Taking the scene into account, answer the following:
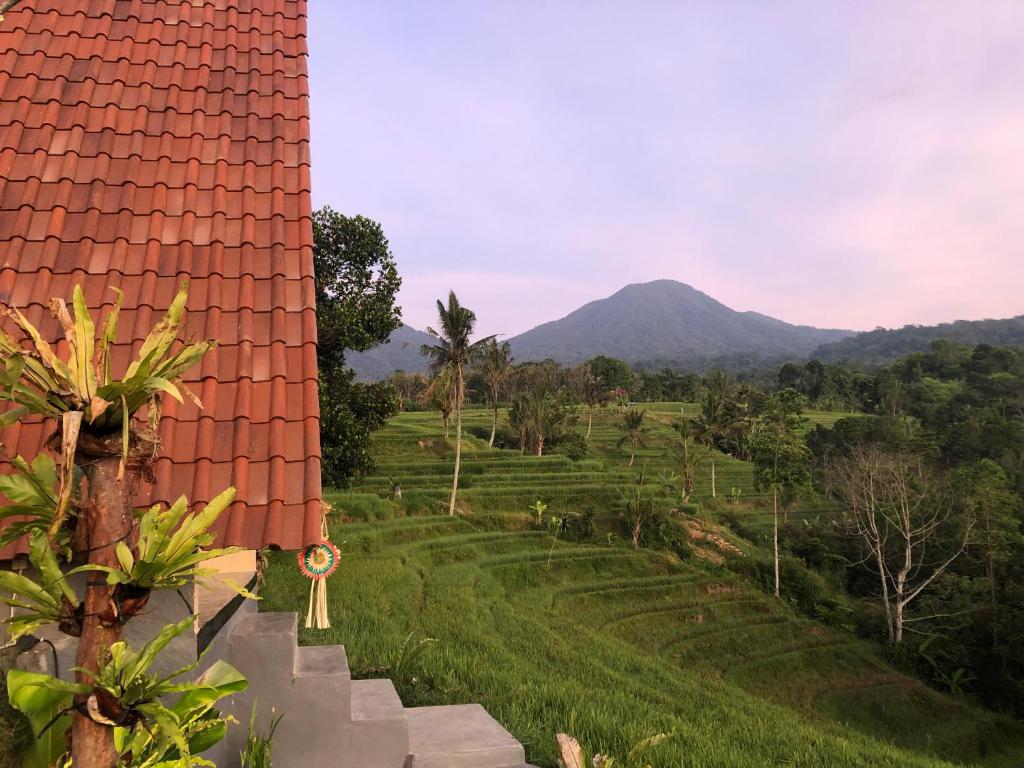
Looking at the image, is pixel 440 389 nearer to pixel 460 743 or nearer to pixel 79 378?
pixel 460 743

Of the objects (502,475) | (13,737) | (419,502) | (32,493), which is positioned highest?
(32,493)

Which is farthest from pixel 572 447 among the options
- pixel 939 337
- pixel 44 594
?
pixel 939 337

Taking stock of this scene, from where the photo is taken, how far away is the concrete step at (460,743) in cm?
377

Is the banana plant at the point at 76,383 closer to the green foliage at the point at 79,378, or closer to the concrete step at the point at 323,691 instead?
the green foliage at the point at 79,378

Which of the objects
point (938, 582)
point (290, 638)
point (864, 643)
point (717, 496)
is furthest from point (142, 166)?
point (717, 496)

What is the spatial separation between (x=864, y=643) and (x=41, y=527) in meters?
27.7

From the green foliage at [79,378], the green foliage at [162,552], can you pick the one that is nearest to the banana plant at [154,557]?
the green foliage at [162,552]

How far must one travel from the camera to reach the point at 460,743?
3902 millimetres

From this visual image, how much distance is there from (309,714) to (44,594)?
2.22 meters

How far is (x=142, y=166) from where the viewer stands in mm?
3975

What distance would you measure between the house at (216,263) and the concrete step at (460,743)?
1 cm

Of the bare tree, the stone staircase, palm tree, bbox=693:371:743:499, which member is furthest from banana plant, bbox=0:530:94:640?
palm tree, bbox=693:371:743:499

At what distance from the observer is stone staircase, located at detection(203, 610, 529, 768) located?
348 centimetres

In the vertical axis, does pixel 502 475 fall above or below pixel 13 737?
below
